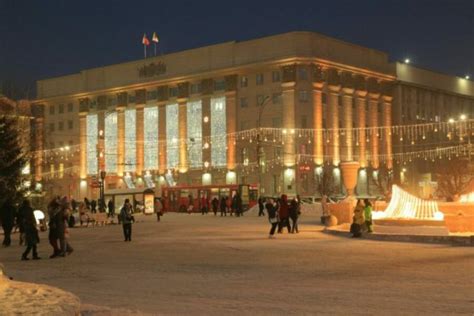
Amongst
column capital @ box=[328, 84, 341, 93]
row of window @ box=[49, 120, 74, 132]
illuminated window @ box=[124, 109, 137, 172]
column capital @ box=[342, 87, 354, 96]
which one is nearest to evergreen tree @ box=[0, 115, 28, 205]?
column capital @ box=[328, 84, 341, 93]

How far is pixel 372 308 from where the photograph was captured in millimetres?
10039

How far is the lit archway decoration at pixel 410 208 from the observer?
3019 centimetres

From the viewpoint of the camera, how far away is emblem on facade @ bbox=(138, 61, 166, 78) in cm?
9591

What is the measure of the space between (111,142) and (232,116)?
21.4 meters

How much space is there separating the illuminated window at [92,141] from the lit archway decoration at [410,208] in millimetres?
72719

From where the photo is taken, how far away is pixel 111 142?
9988 cm

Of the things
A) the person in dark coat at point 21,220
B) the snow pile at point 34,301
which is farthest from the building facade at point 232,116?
the snow pile at point 34,301

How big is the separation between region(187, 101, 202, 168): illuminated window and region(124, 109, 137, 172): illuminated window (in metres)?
9.65

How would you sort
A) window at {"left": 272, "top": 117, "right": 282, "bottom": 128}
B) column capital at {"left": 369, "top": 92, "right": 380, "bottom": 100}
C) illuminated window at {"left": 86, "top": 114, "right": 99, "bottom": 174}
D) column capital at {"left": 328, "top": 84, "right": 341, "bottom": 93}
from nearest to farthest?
window at {"left": 272, "top": 117, "right": 282, "bottom": 128} < column capital at {"left": 328, "top": 84, "right": 341, "bottom": 93} < column capital at {"left": 369, "top": 92, "right": 380, "bottom": 100} < illuminated window at {"left": 86, "top": 114, "right": 99, "bottom": 174}

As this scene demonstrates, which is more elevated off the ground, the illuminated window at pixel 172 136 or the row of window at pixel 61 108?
the row of window at pixel 61 108

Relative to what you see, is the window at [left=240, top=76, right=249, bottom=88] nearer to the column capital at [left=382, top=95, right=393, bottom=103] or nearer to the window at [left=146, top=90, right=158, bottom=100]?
the window at [left=146, top=90, right=158, bottom=100]

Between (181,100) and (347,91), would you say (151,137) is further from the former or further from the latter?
(347,91)

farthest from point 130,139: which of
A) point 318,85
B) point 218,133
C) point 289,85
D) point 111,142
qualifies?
point 318,85

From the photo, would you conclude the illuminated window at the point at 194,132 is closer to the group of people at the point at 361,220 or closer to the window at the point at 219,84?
the window at the point at 219,84
